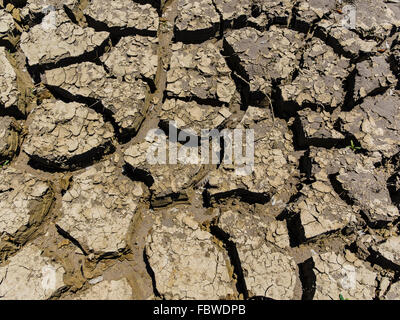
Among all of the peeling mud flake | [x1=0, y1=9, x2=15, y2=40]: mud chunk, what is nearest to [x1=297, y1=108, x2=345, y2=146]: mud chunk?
the peeling mud flake

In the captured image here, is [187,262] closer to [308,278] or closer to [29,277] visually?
[308,278]

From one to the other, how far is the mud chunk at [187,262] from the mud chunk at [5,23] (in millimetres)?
1916

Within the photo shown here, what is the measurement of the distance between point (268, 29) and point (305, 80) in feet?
1.84

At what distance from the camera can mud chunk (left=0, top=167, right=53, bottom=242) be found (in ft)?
6.87

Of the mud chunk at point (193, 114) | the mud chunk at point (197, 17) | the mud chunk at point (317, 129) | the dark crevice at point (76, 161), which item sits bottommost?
the dark crevice at point (76, 161)

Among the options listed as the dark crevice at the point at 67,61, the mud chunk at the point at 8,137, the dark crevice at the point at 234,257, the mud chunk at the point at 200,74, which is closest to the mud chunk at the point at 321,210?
the dark crevice at the point at 234,257

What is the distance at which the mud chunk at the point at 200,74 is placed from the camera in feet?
8.13

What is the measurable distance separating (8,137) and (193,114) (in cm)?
128

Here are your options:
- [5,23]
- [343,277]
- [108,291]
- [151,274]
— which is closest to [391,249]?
[343,277]

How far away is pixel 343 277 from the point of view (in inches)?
78.8

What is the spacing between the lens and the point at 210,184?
223cm

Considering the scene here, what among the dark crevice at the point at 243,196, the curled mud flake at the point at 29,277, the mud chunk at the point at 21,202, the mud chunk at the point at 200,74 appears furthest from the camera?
the mud chunk at the point at 200,74

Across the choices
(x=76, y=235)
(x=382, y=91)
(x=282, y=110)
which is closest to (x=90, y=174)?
(x=76, y=235)

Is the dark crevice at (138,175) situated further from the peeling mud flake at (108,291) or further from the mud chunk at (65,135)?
the peeling mud flake at (108,291)
